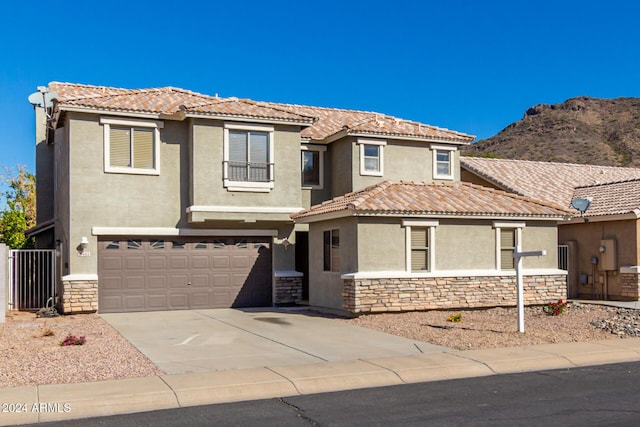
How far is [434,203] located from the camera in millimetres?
20781

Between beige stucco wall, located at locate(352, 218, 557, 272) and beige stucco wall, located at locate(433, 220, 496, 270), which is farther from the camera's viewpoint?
beige stucco wall, located at locate(433, 220, 496, 270)

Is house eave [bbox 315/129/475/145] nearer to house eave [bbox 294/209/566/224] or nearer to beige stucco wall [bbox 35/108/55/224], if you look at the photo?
house eave [bbox 294/209/566/224]

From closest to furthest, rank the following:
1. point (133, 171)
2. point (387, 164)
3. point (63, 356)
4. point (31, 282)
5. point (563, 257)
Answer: point (63, 356)
point (133, 171)
point (31, 282)
point (387, 164)
point (563, 257)

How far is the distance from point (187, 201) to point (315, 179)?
5.01 metres

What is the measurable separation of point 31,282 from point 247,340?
11214mm

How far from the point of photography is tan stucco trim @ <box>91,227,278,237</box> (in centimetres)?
2117

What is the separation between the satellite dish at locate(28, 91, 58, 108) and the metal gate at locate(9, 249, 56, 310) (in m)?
4.76

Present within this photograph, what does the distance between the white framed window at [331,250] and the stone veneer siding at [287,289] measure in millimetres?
2272

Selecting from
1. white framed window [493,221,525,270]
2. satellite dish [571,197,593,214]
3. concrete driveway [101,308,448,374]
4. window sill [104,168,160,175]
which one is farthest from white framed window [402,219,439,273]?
window sill [104,168,160,175]

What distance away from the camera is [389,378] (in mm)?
11336

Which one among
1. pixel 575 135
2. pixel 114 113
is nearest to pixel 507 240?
pixel 114 113

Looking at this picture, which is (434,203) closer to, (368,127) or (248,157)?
(368,127)

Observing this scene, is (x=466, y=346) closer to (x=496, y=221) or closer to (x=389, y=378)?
(x=389, y=378)

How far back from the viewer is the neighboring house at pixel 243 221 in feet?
66.3
